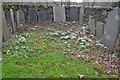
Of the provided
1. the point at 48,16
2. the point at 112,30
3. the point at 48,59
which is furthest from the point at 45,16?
the point at 48,59

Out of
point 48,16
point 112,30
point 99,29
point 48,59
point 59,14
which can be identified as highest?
point 59,14

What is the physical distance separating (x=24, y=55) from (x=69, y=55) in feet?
4.42

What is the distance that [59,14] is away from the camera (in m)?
11.9

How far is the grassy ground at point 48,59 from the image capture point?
525cm

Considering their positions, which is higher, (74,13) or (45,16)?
(74,13)

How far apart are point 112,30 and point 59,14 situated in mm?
5420

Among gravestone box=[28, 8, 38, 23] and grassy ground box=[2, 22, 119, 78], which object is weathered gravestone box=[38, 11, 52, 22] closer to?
gravestone box=[28, 8, 38, 23]

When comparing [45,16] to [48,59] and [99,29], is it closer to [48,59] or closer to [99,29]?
[99,29]

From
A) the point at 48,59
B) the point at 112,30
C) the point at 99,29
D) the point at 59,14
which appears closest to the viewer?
the point at 48,59

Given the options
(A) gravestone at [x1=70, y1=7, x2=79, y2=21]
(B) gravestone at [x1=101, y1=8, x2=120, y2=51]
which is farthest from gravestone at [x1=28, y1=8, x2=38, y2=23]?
(B) gravestone at [x1=101, y1=8, x2=120, y2=51]

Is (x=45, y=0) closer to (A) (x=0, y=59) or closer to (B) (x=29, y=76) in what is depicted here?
(A) (x=0, y=59)

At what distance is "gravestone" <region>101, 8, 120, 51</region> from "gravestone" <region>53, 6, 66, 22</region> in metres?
4.69

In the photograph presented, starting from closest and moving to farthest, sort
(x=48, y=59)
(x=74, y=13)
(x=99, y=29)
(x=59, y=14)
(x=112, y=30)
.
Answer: (x=48, y=59)
(x=112, y=30)
(x=99, y=29)
(x=59, y=14)
(x=74, y=13)

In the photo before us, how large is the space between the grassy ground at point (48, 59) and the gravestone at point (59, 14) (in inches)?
138
